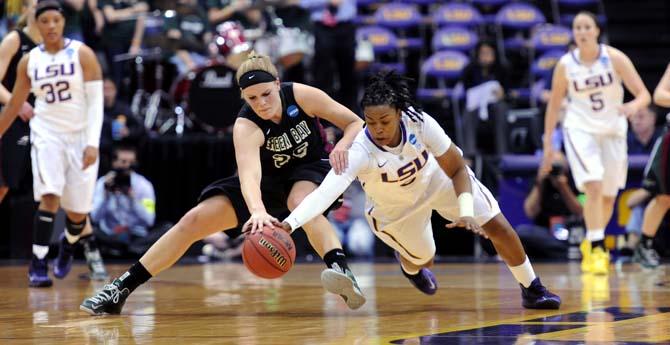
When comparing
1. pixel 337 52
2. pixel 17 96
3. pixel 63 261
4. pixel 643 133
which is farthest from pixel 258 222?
pixel 337 52

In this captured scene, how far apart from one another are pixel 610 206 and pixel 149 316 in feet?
15.7

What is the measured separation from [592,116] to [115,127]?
189 inches

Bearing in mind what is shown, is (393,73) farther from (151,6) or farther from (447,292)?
(151,6)

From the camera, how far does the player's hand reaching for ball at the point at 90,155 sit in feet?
26.1

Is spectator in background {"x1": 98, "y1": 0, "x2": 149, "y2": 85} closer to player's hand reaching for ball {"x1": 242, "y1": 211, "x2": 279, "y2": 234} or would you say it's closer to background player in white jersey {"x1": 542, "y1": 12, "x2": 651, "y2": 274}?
background player in white jersey {"x1": 542, "y1": 12, "x2": 651, "y2": 274}

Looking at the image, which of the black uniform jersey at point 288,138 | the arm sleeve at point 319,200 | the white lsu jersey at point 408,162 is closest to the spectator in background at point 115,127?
the black uniform jersey at point 288,138

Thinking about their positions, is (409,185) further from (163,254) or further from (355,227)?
(355,227)

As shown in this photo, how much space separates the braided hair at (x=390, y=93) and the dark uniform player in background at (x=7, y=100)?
3472 millimetres

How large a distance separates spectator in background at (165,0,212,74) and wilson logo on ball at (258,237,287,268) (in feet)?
25.5

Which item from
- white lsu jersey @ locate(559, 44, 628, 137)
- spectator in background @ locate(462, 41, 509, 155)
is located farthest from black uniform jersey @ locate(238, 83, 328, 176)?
spectator in background @ locate(462, 41, 509, 155)

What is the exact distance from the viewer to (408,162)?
5.61 meters

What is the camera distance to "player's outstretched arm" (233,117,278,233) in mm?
5305

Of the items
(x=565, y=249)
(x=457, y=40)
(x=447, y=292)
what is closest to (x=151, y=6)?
(x=457, y=40)

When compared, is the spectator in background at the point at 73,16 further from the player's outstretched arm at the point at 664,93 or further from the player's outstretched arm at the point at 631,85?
the player's outstretched arm at the point at 664,93
